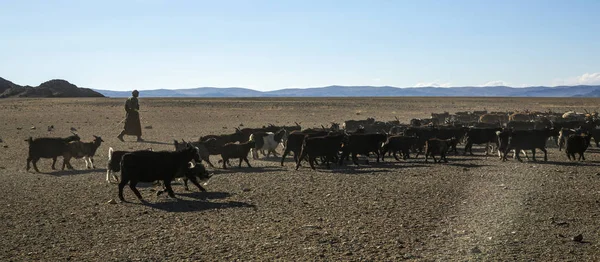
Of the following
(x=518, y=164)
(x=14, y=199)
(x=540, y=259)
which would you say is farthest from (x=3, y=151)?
(x=540, y=259)

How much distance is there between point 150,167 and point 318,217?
4.16 m

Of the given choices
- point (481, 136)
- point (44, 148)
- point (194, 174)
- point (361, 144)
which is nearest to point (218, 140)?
point (361, 144)

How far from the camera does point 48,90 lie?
111 metres

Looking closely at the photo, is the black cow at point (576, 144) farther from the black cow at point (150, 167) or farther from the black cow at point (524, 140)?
the black cow at point (150, 167)

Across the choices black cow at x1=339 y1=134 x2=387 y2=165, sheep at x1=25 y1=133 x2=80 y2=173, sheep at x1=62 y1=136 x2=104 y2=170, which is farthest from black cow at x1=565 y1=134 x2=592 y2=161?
sheep at x1=25 y1=133 x2=80 y2=173

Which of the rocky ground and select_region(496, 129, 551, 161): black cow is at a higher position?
select_region(496, 129, 551, 161): black cow

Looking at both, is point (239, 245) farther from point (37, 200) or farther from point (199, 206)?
point (37, 200)

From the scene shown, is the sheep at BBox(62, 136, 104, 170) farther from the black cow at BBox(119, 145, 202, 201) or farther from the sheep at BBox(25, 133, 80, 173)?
the black cow at BBox(119, 145, 202, 201)

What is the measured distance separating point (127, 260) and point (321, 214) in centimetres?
385

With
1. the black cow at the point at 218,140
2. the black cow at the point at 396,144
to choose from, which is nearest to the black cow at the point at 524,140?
the black cow at the point at 396,144

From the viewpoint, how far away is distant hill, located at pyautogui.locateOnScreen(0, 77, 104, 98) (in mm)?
107625

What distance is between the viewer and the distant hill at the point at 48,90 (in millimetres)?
107625

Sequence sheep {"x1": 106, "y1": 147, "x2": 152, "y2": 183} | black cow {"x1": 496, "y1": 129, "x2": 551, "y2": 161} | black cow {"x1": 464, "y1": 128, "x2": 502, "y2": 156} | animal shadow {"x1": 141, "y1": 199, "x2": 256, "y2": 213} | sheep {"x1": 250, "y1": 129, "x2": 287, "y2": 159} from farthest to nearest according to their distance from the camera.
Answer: black cow {"x1": 464, "y1": 128, "x2": 502, "y2": 156}, sheep {"x1": 250, "y1": 129, "x2": 287, "y2": 159}, black cow {"x1": 496, "y1": 129, "x2": 551, "y2": 161}, sheep {"x1": 106, "y1": 147, "x2": 152, "y2": 183}, animal shadow {"x1": 141, "y1": 199, "x2": 256, "y2": 213}

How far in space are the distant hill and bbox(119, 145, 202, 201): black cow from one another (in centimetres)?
10162
